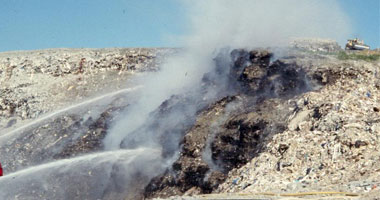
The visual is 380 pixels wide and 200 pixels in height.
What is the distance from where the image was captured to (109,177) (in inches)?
910

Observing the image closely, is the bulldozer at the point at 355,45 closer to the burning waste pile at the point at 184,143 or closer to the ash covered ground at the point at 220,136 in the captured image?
the ash covered ground at the point at 220,136

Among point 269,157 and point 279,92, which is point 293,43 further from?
point 269,157

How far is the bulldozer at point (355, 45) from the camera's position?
104ft

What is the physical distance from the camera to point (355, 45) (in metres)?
32.2

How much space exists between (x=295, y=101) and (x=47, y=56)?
76.4 ft

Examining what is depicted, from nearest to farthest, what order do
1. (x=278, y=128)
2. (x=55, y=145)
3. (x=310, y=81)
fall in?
(x=278, y=128) < (x=310, y=81) < (x=55, y=145)

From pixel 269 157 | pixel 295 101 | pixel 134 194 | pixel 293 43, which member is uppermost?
pixel 293 43

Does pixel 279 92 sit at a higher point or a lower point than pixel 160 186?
higher

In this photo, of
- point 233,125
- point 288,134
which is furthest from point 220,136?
point 288,134

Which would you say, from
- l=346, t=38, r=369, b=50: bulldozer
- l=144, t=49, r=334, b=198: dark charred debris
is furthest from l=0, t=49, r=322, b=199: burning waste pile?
l=346, t=38, r=369, b=50: bulldozer

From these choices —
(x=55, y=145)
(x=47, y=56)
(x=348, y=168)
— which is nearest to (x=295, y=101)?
(x=348, y=168)

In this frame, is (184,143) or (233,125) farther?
(184,143)

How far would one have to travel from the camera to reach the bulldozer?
3175 cm

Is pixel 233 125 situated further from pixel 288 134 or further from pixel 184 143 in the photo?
pixel 288 134
